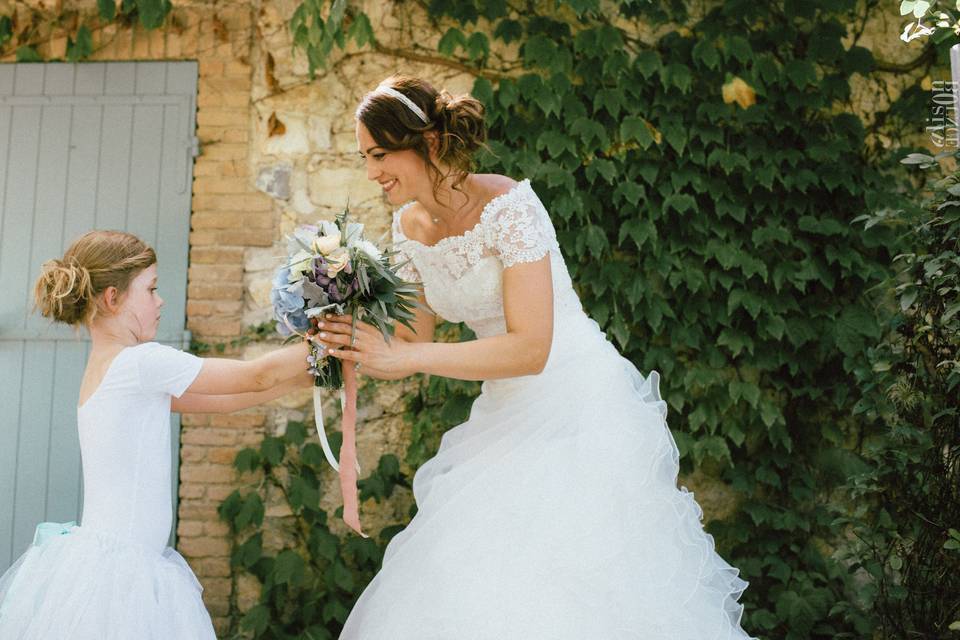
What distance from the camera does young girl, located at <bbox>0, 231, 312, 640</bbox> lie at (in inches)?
86.0

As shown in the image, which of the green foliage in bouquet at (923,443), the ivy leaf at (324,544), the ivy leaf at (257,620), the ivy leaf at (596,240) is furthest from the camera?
the ivy leaf at (596,240)

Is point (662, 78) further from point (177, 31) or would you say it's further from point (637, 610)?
point (637, 610)

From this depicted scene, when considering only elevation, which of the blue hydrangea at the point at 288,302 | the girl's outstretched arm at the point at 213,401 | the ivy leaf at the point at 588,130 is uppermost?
the ivy leaf at the point at 588,130

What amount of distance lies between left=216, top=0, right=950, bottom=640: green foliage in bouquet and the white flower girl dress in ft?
6.18

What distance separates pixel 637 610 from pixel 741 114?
2.90 m

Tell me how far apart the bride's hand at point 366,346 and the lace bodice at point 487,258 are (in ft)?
1.20

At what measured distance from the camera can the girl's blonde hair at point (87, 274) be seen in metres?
2.38

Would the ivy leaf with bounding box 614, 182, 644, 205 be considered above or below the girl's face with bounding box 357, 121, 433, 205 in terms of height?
above

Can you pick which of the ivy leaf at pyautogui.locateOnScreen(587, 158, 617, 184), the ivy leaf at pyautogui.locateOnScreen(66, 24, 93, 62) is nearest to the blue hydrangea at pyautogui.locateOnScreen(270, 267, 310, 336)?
the ivy leaf at pyautogui.locateOnScreen(587, 158, 617, 184)

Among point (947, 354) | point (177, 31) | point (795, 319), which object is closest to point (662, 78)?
point (795, 319)

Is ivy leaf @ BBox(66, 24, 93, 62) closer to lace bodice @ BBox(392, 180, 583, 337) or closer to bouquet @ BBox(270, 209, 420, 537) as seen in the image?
lace bodice @ BBox(392, 180, 583, 337)

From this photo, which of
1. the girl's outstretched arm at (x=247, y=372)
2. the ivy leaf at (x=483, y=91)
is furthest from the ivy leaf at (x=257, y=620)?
the ivy leaf at (x=483, y=91)

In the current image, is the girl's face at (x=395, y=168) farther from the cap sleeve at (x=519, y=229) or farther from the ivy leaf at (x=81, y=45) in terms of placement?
the ivy leaf at (x=81, y=45)

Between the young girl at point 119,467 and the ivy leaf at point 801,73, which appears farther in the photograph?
the ivy leaf at point 801,73
